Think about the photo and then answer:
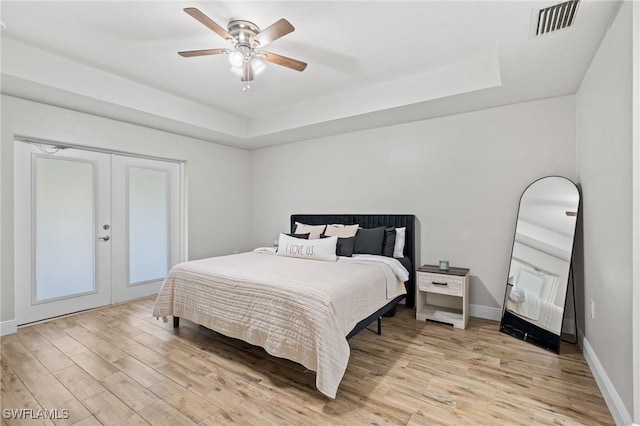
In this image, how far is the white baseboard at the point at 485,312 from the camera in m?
3.42

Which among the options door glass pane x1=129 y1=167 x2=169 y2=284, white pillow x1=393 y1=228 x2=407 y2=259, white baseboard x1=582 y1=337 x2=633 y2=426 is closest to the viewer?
white baseboard x1=582 y1=337 x2=633 y2=426

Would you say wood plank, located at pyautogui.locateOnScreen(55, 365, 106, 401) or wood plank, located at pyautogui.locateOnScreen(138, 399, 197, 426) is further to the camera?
wood plank, located at pyautogui.locateOnScreen(55, 365, 106, 401)

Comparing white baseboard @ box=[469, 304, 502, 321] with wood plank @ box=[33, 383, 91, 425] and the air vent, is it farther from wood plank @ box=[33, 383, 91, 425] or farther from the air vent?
wood plank @ box=[33, 383, 91, 425]

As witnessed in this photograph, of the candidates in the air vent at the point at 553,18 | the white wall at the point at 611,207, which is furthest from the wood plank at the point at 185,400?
the air vent at the point at 553,18

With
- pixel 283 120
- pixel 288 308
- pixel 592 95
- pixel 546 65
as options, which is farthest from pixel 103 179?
pixel 592 95

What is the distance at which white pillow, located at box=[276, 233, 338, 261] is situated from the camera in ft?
11.1

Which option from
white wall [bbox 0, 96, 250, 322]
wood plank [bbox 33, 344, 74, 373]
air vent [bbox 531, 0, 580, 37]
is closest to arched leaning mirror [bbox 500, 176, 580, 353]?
air vent [bbox 531, 0, 580, 37]

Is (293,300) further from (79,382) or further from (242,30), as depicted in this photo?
(242,30)

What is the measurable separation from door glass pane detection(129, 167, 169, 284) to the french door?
0.01 m

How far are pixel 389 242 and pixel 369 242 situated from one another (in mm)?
251

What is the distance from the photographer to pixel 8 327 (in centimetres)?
306

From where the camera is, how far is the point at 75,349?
273 cm

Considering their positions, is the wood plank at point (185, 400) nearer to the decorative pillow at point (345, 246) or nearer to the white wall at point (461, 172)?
the decorative pillow at point (345, 246)
